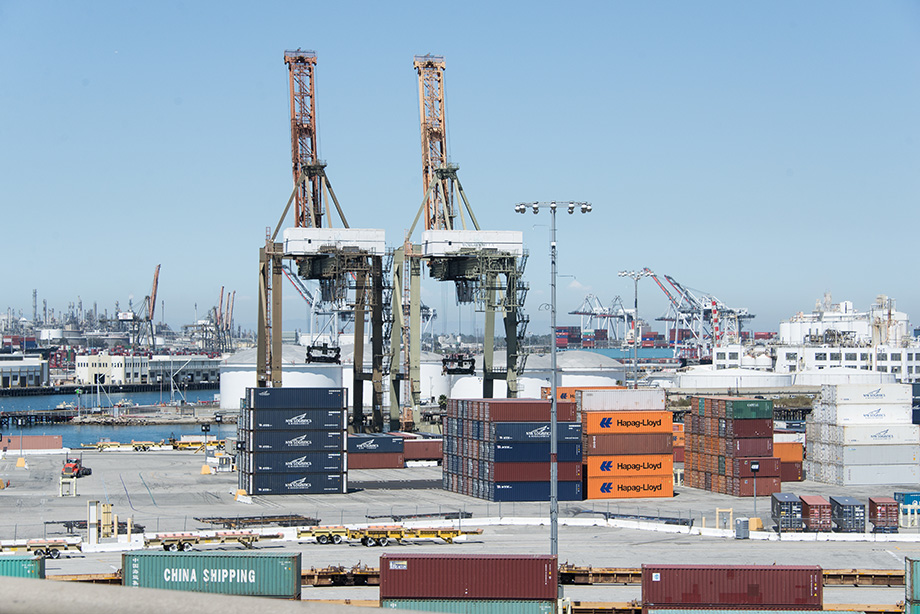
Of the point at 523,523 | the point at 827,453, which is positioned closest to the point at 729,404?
the point at 827,453

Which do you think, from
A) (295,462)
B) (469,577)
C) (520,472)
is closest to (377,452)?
(295,462)

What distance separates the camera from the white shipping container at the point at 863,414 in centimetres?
6688

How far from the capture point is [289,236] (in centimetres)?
7912

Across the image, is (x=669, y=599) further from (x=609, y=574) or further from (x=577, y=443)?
(x=577, y=443)

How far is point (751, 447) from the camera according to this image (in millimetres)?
61594

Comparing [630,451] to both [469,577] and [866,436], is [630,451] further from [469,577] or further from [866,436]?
[469,577]

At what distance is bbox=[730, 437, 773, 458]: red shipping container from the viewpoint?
61.4 m

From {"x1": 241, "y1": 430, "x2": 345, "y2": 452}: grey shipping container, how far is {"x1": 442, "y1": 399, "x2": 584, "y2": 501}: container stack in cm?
819

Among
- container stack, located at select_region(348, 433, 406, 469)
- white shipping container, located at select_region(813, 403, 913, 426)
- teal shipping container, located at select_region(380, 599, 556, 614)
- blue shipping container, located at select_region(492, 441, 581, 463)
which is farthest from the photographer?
container stack, located at select_region(348, 433, 406, 469)

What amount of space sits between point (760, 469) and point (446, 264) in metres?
31.9

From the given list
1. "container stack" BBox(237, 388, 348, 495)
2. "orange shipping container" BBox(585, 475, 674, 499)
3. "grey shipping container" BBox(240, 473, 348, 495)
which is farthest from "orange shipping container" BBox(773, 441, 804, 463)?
"container stack" BBox(237, 388, 348, 495)

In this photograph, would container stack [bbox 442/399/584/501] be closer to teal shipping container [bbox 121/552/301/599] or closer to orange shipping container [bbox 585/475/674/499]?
orange shipping container [bbox 585/475/674/499]

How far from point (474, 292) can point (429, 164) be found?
15.4 meters

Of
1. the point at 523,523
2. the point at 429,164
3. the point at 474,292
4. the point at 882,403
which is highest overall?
the point at 429,164
